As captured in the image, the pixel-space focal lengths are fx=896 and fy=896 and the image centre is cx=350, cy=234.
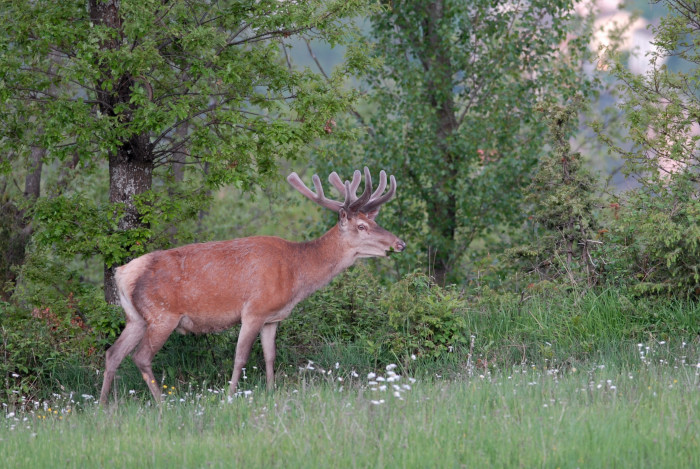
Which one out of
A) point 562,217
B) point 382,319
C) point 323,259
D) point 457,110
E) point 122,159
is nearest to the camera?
point 323,259

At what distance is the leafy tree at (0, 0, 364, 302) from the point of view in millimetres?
9578

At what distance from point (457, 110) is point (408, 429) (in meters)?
11.0

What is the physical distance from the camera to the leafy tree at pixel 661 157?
359 inches

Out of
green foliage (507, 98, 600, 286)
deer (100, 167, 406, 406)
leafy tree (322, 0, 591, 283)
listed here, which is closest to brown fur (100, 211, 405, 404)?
deer (100, 167, 406, 406)

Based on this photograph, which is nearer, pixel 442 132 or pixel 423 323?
pixel 423 323

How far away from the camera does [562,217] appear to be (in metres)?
10.3

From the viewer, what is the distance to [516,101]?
15.3 metres

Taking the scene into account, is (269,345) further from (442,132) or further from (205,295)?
(442,132)

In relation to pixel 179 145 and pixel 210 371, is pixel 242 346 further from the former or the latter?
pixel 179 145

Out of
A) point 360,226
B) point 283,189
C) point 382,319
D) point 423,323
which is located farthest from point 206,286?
point 283,189

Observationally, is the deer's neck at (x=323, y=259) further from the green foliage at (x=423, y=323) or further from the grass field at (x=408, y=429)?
the grass field at (x=408, y=429)

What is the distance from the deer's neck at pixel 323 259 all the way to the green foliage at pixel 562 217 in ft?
7.79

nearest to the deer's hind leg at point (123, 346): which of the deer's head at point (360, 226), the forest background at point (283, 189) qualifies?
the forest background at point (283, 189)

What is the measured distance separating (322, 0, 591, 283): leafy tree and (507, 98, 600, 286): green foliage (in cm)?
413
